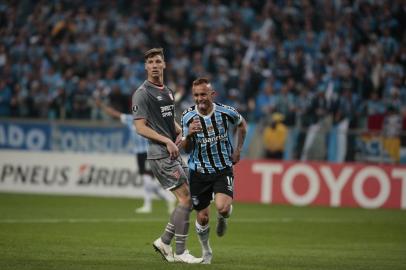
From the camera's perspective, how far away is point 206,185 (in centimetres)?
1073

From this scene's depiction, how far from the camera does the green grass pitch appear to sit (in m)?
10.5

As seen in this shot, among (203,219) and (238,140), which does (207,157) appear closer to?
(238,140)

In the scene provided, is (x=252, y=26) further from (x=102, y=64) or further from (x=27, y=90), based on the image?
(x=27, y=90)

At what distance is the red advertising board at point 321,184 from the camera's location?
21969 mm

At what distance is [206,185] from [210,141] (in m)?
0.54

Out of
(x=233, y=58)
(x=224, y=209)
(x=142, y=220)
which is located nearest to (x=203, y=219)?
(x=224, y=209)

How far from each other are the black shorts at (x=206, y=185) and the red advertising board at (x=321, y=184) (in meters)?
11.8

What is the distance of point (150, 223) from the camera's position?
16562mm

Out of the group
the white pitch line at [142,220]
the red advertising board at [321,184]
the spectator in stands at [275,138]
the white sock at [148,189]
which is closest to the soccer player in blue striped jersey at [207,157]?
the white pitch line at [142,220]

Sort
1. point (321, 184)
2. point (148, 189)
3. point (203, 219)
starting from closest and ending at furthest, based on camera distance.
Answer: point (203, 219), point (148, 189), point (321, 184)

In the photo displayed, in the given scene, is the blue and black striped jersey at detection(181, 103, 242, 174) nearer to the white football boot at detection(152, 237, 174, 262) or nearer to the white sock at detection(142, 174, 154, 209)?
the white football boot at detection(152, 237, 174, 262)

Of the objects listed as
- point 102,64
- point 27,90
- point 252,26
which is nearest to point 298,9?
point 252,26

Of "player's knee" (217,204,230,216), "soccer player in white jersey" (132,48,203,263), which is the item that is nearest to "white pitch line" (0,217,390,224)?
"soccer player in white jersey" (132,48,203,263)

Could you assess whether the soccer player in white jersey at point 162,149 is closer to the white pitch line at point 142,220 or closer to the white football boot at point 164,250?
the white football boot at point 164,250
